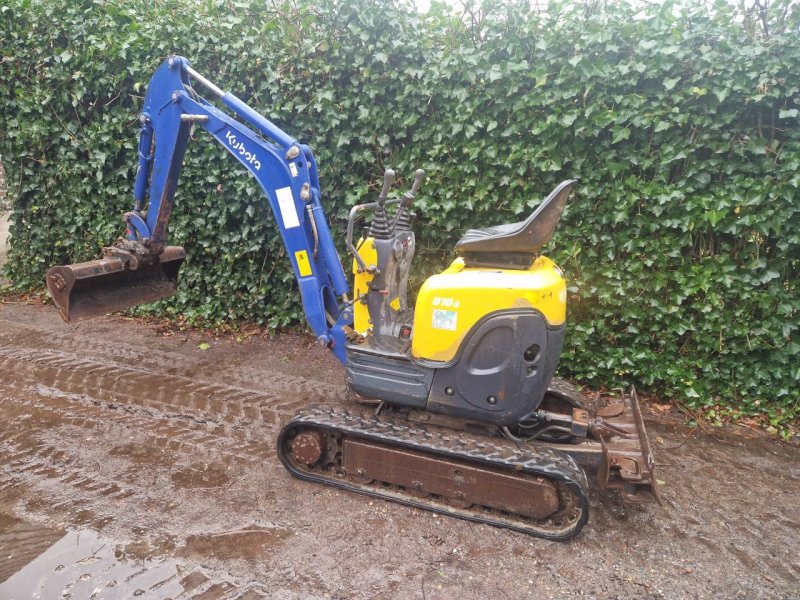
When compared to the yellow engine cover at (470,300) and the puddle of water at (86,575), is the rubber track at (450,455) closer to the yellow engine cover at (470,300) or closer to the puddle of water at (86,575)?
the yellow engine cover at (470,300)

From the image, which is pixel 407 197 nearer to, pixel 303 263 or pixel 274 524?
pixel 303 263

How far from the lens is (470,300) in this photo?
9.27 feet

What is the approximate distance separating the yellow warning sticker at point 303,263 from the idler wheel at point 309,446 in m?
1.02

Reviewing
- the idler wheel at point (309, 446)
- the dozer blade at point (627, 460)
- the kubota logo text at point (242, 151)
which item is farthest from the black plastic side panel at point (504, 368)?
the kubota logo text at point (242, 151)

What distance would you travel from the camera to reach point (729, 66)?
3.62m

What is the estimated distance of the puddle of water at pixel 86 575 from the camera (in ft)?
7.61

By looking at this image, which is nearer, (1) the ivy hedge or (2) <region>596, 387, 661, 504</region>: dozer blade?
(2) <region>596, 387, 661, 504</region>: dozer blade

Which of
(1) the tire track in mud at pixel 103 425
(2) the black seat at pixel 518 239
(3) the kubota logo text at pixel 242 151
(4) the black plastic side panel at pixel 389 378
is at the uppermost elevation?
(3) the kubota logo text at pixel 242 151

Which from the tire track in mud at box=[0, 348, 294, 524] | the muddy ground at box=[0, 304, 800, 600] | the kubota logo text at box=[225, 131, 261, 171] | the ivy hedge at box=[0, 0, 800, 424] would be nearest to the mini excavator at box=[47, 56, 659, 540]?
the kubota logo text at box=[225, 131, 261, 171]

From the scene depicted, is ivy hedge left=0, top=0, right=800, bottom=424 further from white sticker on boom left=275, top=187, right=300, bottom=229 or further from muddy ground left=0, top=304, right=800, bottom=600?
white sticker on boom left=275, top=187, right=300, bottom=229

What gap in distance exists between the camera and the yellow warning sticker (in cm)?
345

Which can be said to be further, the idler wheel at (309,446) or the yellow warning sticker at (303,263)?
the yellow warning sticker at (303,263)

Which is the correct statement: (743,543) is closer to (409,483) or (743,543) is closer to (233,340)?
(409,483)

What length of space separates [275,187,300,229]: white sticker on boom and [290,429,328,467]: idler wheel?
4.33ft
